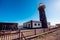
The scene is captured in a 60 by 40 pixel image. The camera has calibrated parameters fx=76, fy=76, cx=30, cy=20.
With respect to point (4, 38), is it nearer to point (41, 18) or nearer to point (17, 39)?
point (17, 39)

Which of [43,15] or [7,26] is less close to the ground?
[43,15]

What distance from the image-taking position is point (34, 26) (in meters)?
25.2

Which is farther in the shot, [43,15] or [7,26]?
[43,15]

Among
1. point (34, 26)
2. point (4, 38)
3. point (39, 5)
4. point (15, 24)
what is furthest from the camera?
point (39, 5)

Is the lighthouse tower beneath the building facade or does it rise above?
above

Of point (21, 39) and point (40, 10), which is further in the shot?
point (40, 10)

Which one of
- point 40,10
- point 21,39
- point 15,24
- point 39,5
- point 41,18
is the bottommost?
point 21,39

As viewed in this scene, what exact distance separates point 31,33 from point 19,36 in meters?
2.90

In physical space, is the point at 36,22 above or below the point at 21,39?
above

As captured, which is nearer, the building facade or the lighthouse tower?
the building facade

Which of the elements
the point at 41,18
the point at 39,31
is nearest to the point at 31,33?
the point at 39,31

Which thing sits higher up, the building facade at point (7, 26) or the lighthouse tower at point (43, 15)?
the lighthouse tower at point (43, 15)

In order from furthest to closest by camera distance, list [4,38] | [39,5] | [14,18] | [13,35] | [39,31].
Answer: [14,18]
[39,5]
[39,31]
[13,35]
[4,38]

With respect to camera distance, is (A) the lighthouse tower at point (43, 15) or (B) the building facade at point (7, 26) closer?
(B) the building facade at point (7, 26)
